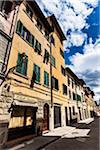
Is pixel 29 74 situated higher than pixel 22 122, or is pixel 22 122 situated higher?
pixel 29 74

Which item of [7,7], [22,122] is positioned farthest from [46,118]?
[7,7]

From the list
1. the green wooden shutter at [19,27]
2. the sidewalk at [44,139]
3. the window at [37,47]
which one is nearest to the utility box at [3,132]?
the sidewalk at [44,139]

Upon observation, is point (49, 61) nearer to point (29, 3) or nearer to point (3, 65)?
point (29, 3)

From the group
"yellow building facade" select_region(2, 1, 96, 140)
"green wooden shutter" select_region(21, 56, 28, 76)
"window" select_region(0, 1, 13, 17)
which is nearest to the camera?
"yellow building facade" select_region(2, 1, 96, 140)

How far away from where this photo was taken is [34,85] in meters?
13.4

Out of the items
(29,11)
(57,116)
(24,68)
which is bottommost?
(57,116)

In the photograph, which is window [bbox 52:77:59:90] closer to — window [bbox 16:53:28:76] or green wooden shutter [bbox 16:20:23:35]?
window [bbox 16:53:28:76]

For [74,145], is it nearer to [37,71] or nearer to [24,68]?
[24,68]

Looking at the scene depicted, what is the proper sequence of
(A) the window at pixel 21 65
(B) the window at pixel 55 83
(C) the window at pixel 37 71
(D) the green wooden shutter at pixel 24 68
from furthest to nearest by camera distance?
(B) the window at pixel 55 83 < (C) the window at pixel 37 71 < (D) the green wooden shutter at pixel 24 68 < (A) the window at pixel 21 65

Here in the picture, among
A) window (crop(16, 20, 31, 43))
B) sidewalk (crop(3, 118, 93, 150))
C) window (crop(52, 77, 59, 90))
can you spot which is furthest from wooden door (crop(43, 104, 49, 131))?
window (crop(16, 20, 31, 43))

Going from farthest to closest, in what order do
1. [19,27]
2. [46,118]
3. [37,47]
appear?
[46,118] → [37,47] → [19,27]

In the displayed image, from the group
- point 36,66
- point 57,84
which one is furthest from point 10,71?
point 57,84

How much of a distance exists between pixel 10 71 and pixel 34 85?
3.72 metres

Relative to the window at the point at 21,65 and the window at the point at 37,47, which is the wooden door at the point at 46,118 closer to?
the window at the point at 21,65
